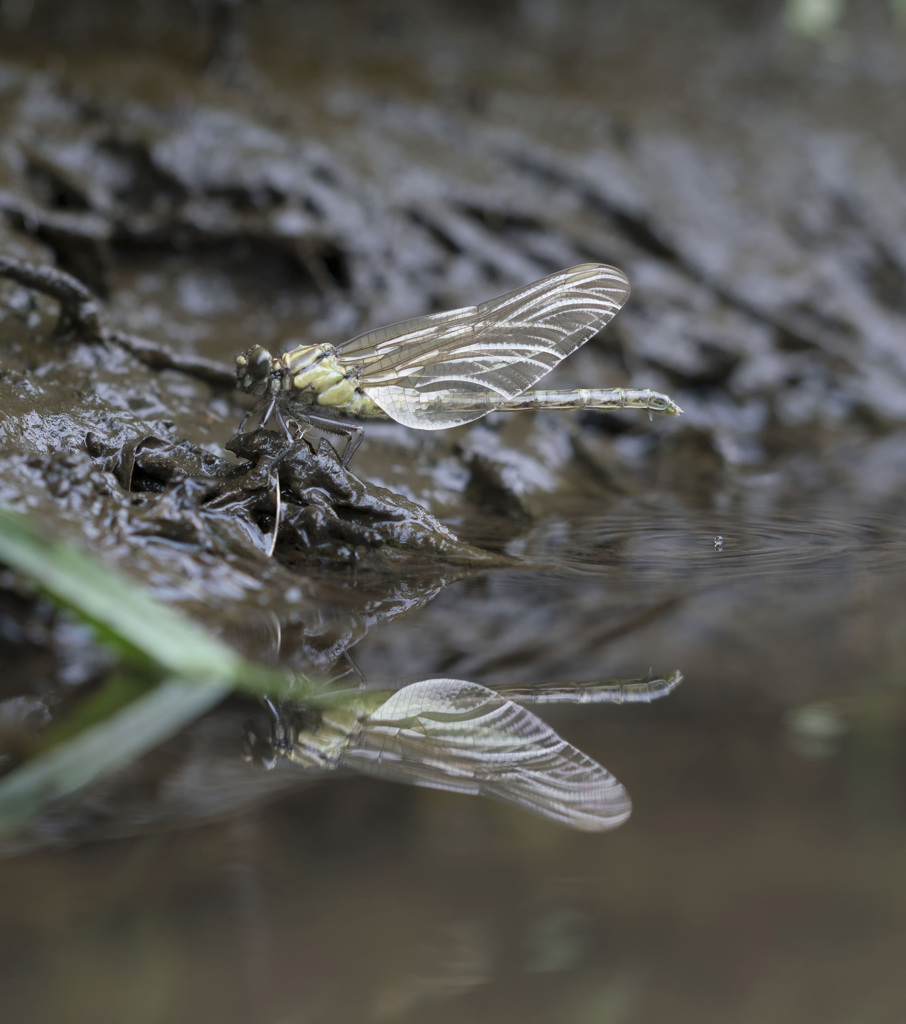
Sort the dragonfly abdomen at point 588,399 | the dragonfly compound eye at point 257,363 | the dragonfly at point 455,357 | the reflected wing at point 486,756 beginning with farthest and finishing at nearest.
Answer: the dragonfly abdomen at point 588,399
the dragonfly at point 455,357
the dragonfly compound eye at point 257,363
the reflected wing at point 486,756

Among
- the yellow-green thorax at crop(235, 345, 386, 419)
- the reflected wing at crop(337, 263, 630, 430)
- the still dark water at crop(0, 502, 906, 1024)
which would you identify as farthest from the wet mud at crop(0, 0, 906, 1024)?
the reflected wing at crop(337, 263, 630, 430)

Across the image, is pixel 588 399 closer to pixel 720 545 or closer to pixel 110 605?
pixel 720 545

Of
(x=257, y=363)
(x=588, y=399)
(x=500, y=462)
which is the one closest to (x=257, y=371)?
(x=257, y=363)

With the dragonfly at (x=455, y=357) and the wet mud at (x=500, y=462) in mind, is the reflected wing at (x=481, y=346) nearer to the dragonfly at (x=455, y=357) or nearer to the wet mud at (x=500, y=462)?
the dragonfly at (x=455, y=357)

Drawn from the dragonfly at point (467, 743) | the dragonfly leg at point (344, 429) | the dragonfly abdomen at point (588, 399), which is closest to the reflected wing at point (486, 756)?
the dragonfly at point (467, 743)

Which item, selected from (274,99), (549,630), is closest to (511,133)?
(274,99)

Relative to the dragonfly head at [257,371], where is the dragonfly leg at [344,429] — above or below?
below

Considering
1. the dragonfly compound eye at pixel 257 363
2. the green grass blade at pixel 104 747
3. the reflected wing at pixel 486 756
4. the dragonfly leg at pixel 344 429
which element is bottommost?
the dragonfly leg at pixel 344 429

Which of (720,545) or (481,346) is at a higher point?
(481,346)
